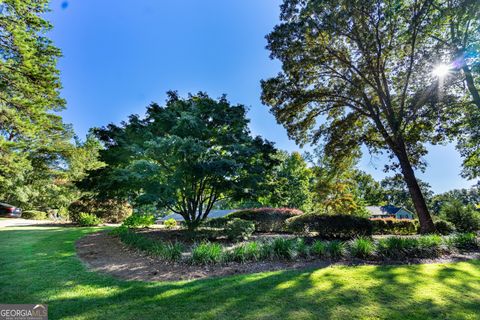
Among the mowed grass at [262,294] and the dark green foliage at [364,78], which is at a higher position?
the dark green foliage at [364,78]

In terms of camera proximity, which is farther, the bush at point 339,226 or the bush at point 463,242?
the bush at point 339,226

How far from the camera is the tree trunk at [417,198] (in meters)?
11.7

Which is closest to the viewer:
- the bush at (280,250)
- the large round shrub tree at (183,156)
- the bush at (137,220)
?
the bush at (280,250)

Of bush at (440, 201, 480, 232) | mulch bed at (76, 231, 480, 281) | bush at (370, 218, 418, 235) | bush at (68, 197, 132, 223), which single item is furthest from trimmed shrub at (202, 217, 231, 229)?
bush at (440, 201, 480, 232)

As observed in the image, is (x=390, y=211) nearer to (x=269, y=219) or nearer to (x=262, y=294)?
(x=269, y=219)

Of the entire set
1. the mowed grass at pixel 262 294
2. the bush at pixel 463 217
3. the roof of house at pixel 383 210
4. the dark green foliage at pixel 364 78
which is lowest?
the mowed grass at pixel 262 294

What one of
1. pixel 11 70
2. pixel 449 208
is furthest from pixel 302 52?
pixel 449 208

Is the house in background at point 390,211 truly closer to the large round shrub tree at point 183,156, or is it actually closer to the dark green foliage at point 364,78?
the dark green foliage at point 364,78

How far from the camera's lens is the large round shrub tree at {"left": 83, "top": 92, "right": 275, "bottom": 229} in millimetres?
8406

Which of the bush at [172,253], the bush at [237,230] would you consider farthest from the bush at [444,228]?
the bush at [172,253]

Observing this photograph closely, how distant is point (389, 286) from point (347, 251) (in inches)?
97.2

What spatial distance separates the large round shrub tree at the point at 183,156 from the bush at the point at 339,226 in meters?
3.28

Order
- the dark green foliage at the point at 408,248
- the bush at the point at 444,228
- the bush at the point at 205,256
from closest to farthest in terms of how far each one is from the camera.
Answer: the bush at the point at 205,256 → the dark green foliage at the point at 408,248 → the bush at the point at 444,228

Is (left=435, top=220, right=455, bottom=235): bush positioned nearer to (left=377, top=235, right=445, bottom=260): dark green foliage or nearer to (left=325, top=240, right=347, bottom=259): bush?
(left=377, top=235, right=445, bottom=260): dark green foliage
